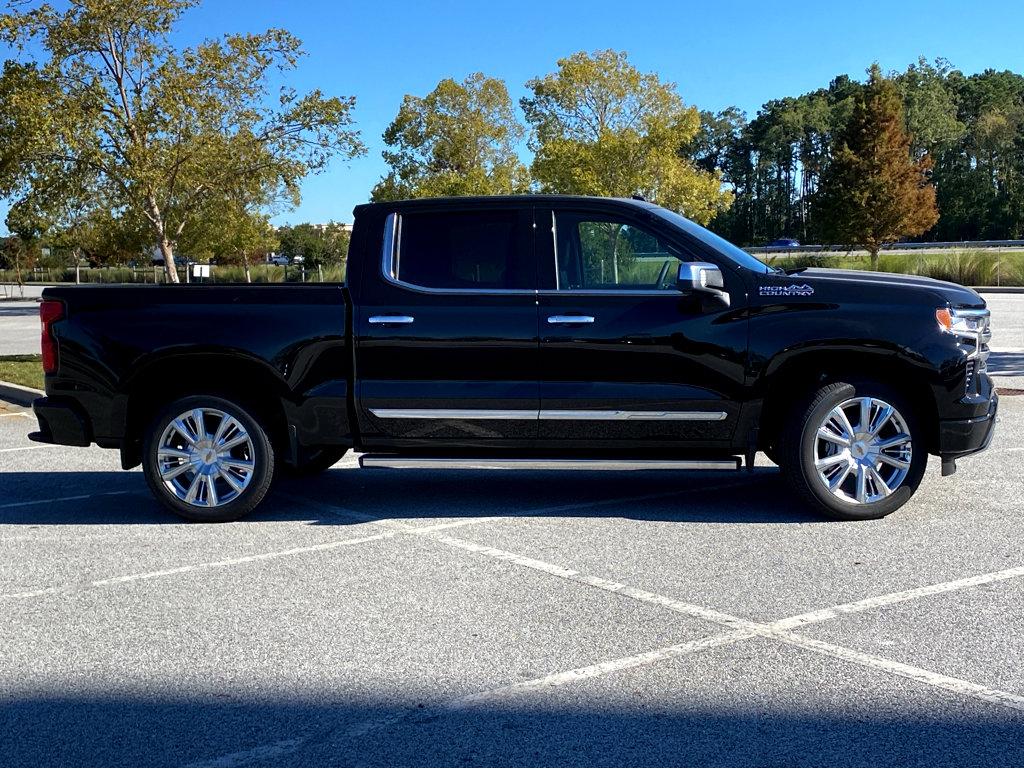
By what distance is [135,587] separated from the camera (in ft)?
19.0

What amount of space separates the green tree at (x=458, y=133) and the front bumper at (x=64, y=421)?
45784mm

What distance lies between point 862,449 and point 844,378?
17.2 inches

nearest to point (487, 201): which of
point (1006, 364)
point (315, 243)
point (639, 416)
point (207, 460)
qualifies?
point (639, 416)

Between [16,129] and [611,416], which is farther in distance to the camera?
[16,129]

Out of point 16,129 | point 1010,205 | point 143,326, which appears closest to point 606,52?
point 16,129

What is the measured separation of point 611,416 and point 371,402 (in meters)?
1.46

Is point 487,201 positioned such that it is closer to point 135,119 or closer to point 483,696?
point 483,696

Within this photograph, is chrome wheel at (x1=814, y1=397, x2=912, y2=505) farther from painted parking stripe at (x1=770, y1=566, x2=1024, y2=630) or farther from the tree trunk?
the tree trunk

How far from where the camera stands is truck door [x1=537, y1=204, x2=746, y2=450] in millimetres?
6965

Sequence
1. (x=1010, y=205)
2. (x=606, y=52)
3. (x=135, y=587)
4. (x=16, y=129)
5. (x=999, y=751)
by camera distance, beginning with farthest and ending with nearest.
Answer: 1. (x=1010, y=205)
2. (x=606, y=52)
3. (x=16, y=129)
4. (x=135, y=587)
5. (x=999, y=751)

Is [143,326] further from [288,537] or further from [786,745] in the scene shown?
[786,745]

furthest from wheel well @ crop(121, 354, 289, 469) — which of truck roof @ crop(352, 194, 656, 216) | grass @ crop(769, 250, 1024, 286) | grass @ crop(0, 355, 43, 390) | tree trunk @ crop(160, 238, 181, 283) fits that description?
grass @ crop(769, 250, 1024, 286)

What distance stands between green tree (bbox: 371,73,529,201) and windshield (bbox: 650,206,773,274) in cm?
4572

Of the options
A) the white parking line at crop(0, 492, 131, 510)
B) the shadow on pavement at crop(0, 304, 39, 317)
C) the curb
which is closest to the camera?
the white parking line at crop(0, 492, 131, 510)
